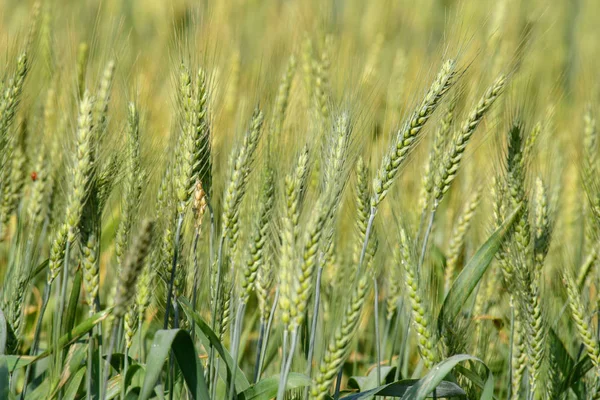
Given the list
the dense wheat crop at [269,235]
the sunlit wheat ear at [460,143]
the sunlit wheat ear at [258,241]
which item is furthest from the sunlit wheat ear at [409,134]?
the sunlit wheat ear at [258,241]

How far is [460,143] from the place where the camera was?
1671 millimetres

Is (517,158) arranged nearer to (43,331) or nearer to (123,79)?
(123,79)

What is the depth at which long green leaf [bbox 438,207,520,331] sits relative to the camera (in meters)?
1.66

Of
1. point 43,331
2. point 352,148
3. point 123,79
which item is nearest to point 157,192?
point 123,79

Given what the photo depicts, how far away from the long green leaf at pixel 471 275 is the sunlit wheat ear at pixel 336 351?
349 mm

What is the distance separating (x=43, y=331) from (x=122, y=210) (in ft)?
4.27

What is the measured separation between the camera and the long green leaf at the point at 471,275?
166 cm

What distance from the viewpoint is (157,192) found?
1777 millimetres

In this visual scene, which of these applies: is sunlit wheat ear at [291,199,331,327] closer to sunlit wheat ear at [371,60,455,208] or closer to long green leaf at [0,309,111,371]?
sunlit wheat ear at [371,60,455,208]

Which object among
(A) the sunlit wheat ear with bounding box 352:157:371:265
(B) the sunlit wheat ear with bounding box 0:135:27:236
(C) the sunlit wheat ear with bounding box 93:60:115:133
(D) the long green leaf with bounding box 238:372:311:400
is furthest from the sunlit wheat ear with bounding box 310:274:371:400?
(B) the sunlit wheat ear with bounding box 0:135:27:236

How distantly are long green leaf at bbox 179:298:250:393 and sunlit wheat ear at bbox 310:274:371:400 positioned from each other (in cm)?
23

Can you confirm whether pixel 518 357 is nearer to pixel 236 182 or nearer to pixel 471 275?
pixel 471 275

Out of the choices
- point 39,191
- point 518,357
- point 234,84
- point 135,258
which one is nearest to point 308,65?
point 234,84

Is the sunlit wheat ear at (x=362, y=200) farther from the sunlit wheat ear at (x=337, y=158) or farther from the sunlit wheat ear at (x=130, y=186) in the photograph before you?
the sunlit wheat ear at (x=130, y=186)
